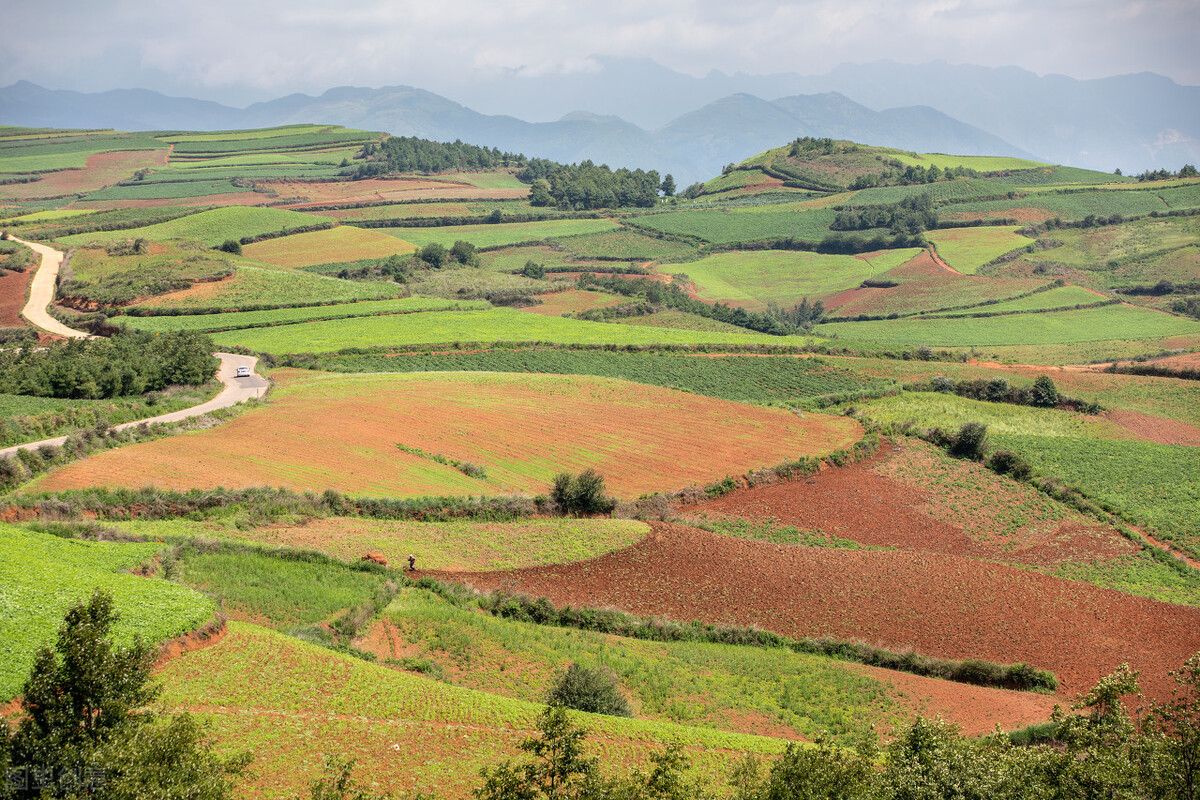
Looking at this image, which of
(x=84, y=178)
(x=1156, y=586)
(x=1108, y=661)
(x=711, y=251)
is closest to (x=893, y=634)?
(x=1108, y=661)

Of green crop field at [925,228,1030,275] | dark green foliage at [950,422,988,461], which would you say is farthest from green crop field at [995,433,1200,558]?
green crop field at [925,228,1030,275]

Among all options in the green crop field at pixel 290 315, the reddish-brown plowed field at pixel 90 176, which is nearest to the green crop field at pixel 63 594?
the green crop field at pixel 290 315

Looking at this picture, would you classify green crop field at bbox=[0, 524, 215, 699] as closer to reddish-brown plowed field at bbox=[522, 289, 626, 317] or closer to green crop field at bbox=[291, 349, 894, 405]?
green crop field at bbox=[291, 349, 894, 405]

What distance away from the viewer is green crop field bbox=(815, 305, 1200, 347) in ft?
326

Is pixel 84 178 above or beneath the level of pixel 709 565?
above

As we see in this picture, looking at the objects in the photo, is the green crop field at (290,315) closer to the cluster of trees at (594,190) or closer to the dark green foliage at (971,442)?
the dark green foliage at (971,442)

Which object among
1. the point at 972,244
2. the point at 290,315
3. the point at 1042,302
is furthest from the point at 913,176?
the point at 290,315

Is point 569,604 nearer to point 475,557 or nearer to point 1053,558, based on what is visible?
point 475,557

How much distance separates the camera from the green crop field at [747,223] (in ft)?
512

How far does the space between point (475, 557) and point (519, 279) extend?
8361cm

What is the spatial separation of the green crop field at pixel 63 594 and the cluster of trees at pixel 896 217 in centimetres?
14105

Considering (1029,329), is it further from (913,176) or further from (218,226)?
(218,226)

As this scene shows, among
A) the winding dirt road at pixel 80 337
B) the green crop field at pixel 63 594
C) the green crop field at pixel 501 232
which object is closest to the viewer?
the green crop field at pixel 63 594

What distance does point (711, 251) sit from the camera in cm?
15112
